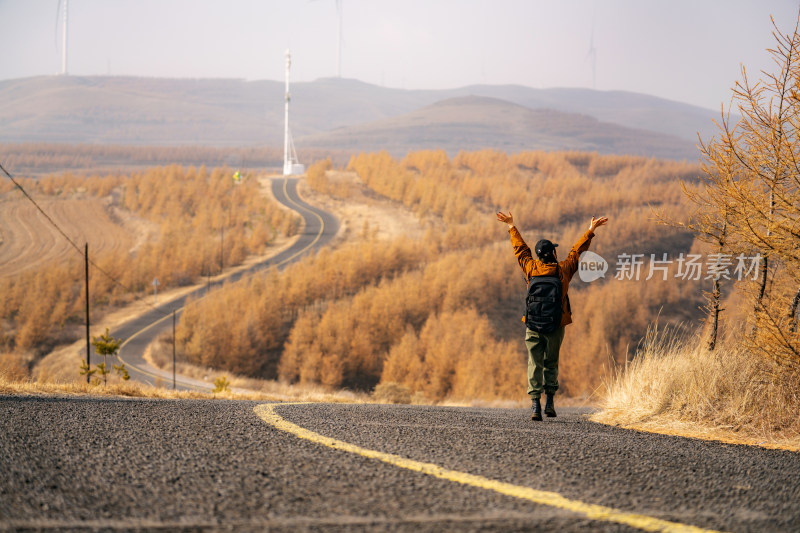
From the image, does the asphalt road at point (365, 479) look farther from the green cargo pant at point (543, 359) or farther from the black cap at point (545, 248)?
the black cap at point (545, 248)

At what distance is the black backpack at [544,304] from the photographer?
7.21 m

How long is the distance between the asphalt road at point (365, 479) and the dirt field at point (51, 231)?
107m

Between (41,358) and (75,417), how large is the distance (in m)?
65.3

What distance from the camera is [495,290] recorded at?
3556 inches

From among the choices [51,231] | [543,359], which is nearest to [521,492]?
[543,359]

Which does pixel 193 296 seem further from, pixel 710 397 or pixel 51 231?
pixel 710 397

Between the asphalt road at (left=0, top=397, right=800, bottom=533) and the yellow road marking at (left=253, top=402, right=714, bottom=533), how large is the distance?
0.05 feet

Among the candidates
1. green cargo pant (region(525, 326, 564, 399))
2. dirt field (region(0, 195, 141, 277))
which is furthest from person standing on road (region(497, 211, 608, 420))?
dirt field (region(0, 195, 141, 277))

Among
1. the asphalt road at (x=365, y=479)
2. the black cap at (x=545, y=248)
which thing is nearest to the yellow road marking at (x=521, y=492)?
the asphalt road at (x=365, y=479)

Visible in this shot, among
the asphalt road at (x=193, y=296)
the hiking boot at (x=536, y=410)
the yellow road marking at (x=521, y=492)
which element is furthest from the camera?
the asphalt road at (x=193, y=296)

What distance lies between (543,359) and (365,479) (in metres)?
3.95

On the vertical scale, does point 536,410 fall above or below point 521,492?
below

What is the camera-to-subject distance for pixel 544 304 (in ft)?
23.8

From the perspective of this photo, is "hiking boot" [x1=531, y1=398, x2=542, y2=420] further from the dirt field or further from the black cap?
the dirt field
